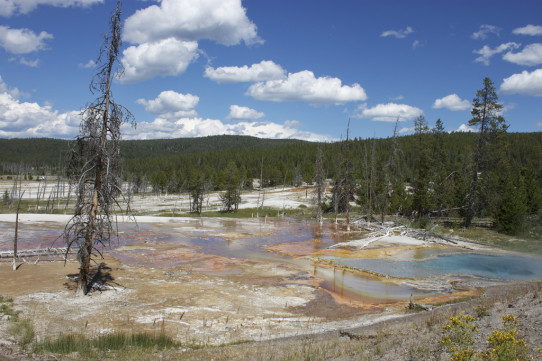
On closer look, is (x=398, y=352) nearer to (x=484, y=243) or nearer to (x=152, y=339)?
(x=152, y=339)

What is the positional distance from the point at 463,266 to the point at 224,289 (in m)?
19.2

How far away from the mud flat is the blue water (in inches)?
37.7

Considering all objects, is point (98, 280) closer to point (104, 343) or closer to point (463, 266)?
point (104, 343)

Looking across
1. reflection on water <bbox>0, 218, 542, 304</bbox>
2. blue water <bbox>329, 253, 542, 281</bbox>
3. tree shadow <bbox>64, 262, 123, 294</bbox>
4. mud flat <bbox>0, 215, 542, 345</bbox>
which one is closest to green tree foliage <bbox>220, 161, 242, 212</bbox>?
reflection on water <bbox>0, 218, 542, 304</bbox>

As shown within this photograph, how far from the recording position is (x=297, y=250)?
113 ft

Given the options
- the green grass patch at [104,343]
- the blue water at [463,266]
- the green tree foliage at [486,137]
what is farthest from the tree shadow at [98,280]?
the green tree foliage at [486,137]

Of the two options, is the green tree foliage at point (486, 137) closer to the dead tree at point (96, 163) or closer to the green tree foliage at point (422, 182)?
the green tree foliage at point (422, 182)

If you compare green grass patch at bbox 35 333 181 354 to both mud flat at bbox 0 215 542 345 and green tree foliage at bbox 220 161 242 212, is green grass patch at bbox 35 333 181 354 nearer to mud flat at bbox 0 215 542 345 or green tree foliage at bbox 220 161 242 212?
mud flat at bbox 0 215 542 345

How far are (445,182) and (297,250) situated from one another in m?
28.2

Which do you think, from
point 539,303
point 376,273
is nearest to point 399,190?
point 376,273

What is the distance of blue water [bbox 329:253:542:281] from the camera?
25.9m

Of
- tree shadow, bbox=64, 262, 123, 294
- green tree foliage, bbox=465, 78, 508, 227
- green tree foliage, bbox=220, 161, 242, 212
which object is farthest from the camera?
green tree foliage, bbox=220, 161, 242, 212

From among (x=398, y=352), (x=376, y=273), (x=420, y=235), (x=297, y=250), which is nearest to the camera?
(x=398, y=352)

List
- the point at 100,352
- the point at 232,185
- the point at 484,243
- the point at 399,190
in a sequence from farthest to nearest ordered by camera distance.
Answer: the point at 232,185
the point at 399,190
the point at 484,243
the point at 100,352
